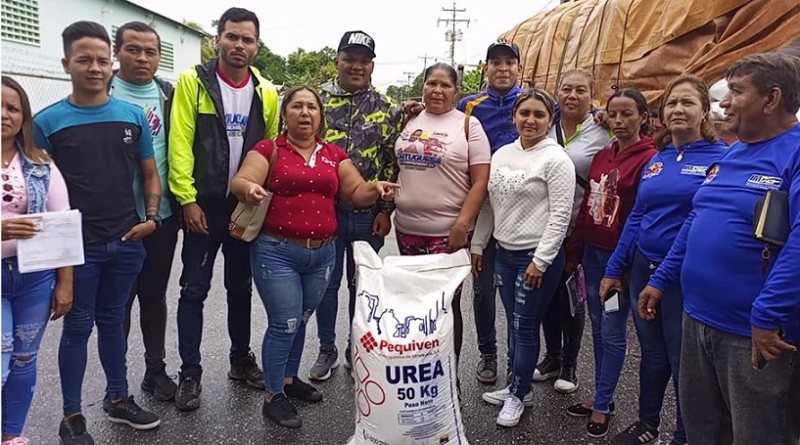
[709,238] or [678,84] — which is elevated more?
[678,84]

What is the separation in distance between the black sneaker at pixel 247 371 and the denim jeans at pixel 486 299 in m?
1.38

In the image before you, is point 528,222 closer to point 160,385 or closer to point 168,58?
point 160,385

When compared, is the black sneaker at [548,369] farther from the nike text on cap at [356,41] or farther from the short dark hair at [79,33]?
the short dark hair at [79,33]

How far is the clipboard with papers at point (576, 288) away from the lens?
9.98 feet

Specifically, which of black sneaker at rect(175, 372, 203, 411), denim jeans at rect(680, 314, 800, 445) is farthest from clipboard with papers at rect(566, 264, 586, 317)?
black sneaker at rect(175, 372, 203, 411)

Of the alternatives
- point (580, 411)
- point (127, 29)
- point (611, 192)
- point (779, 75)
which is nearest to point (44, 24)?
point (127, 29)

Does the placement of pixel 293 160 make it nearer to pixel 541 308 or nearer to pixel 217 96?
pixel 217 96

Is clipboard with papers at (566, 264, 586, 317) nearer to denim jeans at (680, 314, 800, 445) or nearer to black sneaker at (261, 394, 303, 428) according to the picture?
denim jeans at (680, 314, 800, 445)

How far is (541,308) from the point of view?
9.59ft

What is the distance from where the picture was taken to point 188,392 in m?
3.09

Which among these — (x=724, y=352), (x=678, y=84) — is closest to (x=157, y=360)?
(x=724, y=352)

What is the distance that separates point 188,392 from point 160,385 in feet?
0.68

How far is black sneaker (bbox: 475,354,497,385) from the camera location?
11.3 ft

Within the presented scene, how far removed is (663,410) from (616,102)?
5.81 feet
